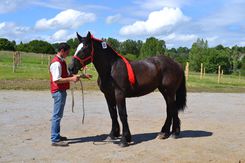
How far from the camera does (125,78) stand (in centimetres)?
738

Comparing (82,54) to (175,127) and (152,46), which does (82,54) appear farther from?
(152,46)

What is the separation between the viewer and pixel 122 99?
288 inches

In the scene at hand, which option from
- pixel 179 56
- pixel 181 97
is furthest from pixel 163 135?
pixel 179 56

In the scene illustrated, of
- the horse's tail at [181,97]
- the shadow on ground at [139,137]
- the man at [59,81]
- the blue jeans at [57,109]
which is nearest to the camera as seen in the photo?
the man at [59,81]

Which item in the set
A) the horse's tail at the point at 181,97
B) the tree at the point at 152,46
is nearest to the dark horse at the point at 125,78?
the horse's tail at the point at 181,97

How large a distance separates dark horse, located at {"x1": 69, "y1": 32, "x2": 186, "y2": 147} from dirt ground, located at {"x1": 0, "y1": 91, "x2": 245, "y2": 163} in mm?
536

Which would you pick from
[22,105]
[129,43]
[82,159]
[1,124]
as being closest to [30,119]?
[1,124]

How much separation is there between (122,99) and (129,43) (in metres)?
73.5

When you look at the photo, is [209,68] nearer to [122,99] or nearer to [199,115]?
[199,115]

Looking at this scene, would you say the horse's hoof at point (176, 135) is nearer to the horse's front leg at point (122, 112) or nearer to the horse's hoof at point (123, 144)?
the horse's front leg at point (122, 112)

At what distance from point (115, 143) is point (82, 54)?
78.7 inches

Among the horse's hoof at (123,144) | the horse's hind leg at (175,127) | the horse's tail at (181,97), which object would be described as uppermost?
the horse's tail at (181,97)

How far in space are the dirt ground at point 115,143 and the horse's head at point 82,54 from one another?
5.13 ft

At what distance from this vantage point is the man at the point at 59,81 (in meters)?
6.89
